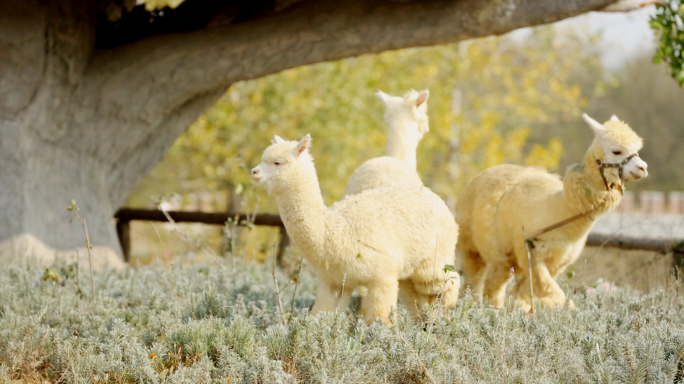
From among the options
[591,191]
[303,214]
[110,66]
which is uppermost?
[110,66]

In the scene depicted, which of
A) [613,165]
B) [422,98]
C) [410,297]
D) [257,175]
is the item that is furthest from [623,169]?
[257,175]

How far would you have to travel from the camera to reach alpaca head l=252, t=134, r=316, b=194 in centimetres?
434

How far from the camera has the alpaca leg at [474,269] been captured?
20.7ft

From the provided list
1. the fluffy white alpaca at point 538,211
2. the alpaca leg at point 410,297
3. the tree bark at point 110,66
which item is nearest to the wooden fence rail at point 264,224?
the fluffy white alpaca at point 538,211

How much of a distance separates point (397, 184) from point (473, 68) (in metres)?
14.9

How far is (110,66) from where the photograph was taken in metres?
7.77

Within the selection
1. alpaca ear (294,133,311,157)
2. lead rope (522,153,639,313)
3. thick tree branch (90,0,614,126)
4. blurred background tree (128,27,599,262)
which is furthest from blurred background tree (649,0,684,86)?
blurred background tree (128,27,599,262)

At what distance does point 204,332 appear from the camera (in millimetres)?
4273

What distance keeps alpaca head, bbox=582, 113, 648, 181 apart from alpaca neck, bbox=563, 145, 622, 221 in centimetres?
7

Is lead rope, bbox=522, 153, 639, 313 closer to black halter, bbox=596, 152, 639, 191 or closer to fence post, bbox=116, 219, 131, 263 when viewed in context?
black halter, bbox=596, 152, 639, 191

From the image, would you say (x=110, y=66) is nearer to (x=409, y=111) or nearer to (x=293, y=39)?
(x=293, y=39)

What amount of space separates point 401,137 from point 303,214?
2237mm

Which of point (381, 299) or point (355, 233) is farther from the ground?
point (355, 233)

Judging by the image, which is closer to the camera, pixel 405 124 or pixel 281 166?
pixel 281 166
